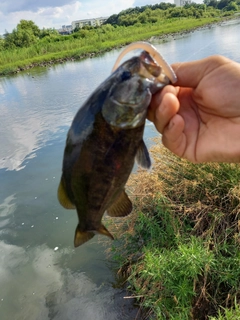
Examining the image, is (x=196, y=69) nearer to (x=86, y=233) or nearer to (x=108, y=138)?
(x=108, y=138)

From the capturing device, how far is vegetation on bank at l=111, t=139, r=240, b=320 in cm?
359

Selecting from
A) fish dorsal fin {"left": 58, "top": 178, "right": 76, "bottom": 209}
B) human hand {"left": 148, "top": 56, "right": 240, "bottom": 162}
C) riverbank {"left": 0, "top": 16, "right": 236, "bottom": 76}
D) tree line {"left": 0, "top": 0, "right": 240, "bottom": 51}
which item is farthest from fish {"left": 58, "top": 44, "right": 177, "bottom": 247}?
tree line {"left": 0, "top": 0, "right": 240, "bottom": 51}

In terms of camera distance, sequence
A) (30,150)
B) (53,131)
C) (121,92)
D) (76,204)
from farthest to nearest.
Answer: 1. (53,131)
2. (30,150)
3. (76,204)
4. (121,92)

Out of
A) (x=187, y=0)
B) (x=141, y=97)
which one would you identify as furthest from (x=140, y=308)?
(x=187, y=0)

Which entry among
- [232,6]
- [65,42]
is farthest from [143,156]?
[232,6]

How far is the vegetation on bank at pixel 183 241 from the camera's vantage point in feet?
11.8

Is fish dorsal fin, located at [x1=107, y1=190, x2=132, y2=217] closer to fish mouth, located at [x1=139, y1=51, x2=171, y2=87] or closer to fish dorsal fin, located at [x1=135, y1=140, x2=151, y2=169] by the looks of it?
fish dorsal fin, located at [x1=135, y1=140, x2=151, y2=169]

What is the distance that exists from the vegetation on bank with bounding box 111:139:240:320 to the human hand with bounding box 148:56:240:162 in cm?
156

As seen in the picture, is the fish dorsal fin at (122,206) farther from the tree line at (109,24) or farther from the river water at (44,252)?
the tree line at (109,24)

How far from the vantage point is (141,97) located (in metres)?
1.79

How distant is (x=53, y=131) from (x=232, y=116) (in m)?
A: 10.4

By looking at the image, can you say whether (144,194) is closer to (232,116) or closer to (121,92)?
(232,116)

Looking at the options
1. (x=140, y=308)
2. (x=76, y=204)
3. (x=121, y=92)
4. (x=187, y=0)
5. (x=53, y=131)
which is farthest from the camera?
(x=187, y=0)

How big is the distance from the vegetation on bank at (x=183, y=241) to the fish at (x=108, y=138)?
198 centimetres
